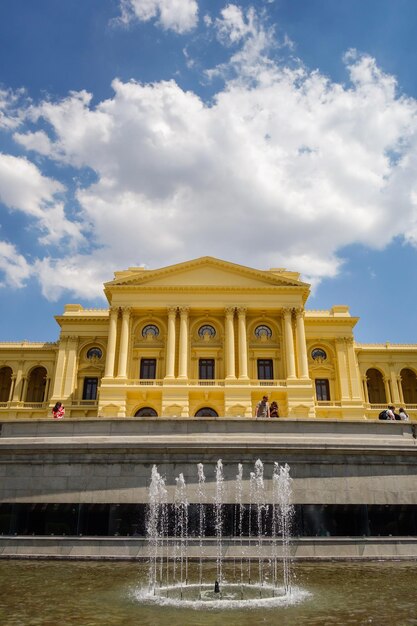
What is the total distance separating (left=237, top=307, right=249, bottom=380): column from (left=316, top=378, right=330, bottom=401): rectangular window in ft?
30.4

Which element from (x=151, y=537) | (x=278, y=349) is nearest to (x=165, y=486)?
(x=151, y=537)

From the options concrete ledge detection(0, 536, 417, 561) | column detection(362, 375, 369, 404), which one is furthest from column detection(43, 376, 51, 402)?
concrete ledge detection(0, 536, 417, 561)

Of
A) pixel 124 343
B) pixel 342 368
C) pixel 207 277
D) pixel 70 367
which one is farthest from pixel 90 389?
pixel 342 368

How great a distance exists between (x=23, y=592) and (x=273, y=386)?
3484 cm

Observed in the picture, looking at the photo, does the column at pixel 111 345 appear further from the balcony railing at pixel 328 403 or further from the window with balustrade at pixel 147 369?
Result: the balcony railing at pixel 328 403

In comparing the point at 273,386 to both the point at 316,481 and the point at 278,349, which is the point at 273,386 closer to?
the point at 278,349

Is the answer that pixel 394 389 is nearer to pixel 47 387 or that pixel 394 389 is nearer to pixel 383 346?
pixel 383 346

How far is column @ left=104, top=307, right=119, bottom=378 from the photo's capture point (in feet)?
149

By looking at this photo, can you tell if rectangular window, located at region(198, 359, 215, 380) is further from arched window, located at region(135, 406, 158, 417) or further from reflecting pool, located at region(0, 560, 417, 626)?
reflecting pool, located at region(0, 560, 417, 626)

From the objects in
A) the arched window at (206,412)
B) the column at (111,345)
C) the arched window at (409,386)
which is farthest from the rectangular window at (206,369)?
the arched window at (409,386)

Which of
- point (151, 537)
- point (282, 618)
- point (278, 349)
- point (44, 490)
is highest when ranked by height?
point (278, 349)

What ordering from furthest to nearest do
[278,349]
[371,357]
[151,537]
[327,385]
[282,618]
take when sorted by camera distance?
[371,357] → [327,385] → [278,349] → [151,537] → [282,618]

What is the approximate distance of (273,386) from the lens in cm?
4478

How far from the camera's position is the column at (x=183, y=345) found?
149 ft
